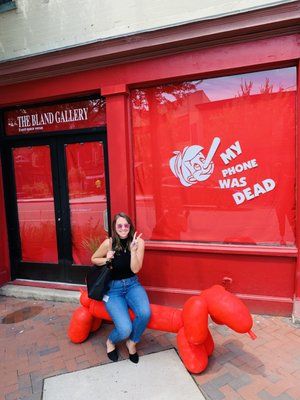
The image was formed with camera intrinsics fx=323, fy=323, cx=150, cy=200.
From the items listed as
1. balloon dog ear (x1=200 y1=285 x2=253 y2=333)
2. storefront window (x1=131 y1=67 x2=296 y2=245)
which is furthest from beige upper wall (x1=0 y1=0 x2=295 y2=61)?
balloon dog ear (x1=200 y1=285 x2=253 y2=333)

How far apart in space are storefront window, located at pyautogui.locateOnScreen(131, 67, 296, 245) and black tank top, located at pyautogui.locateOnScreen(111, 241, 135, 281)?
1.07 meters

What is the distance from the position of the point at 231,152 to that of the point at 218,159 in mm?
169

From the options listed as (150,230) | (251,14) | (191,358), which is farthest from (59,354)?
(251,14)

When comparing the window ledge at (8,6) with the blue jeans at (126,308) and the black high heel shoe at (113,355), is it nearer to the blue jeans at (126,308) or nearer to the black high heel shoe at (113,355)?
the blue jeans at (126,308)

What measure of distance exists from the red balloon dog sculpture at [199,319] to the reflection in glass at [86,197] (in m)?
1.53

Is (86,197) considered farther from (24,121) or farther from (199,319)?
(199,319)

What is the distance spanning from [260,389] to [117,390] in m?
1.16

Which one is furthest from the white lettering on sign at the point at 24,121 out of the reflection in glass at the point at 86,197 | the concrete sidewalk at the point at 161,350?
the concrete sidewalk at the point at 161,350

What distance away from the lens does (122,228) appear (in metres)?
3.12

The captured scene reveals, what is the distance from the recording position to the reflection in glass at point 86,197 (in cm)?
454

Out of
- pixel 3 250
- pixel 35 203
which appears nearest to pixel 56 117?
pixel 35 203

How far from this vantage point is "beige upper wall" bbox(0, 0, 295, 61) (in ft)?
11.5

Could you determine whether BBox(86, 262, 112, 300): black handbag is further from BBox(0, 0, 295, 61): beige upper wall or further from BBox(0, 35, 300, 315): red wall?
BBox(0, 0, 295, 61): beige upper wall

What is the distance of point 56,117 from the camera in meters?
4.62
